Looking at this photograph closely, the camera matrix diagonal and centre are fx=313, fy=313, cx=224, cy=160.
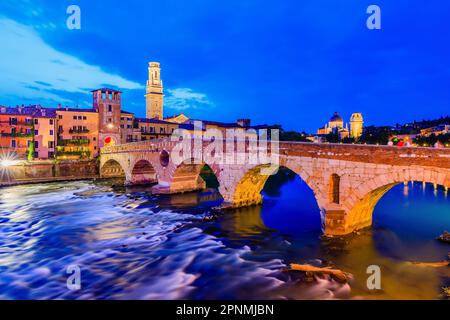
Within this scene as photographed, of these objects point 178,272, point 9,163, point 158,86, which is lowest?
point 178,272

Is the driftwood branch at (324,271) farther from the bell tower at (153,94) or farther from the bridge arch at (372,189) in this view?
the bell tower at (153,94)

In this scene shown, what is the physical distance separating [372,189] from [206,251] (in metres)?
8.93

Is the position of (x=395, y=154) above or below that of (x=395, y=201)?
above

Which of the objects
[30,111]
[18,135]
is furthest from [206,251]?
[30,111]

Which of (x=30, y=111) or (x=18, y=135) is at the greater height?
(x=30, y=111)

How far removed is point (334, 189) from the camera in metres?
17.1

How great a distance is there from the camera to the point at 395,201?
29016mm

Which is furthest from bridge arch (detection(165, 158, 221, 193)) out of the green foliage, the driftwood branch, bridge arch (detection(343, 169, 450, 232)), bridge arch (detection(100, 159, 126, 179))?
the green foliage

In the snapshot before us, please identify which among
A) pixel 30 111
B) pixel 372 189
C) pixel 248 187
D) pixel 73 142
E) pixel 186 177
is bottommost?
pixel 248 187

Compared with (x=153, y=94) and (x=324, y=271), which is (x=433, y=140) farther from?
(x=153, y=94)

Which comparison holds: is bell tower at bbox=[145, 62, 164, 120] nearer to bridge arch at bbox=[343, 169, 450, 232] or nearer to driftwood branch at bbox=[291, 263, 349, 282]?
bridge arch at bbox=[343, 169, 450, 232]
